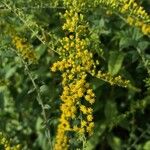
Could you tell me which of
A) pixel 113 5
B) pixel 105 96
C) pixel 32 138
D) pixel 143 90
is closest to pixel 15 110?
pixel 32 138

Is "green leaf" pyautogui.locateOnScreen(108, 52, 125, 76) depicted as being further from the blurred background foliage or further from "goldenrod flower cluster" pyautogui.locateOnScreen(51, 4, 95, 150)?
"goldenrod flower cluster" pyautogui.locateOnScreen(51, 4, 95, 150)

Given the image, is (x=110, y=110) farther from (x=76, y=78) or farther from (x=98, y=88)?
(x=76, y=78)

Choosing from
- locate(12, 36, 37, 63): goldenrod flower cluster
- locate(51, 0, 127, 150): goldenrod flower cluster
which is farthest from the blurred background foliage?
locate(51, 0, 127, 150): goldenrod flower cluster

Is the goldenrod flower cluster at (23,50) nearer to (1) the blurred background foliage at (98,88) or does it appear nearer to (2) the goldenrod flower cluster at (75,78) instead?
(2) the goldenrod flower cluster at (75,78)

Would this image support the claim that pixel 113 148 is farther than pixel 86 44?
Yes

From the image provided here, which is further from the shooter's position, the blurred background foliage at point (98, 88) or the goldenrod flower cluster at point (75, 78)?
the blurred background foliage at point (98, 88)

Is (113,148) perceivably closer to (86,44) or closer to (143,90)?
(143,90)

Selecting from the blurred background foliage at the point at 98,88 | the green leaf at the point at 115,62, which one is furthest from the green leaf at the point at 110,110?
the green leaf at the point at 115,62

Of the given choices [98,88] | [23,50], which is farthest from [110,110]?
[23,50]
